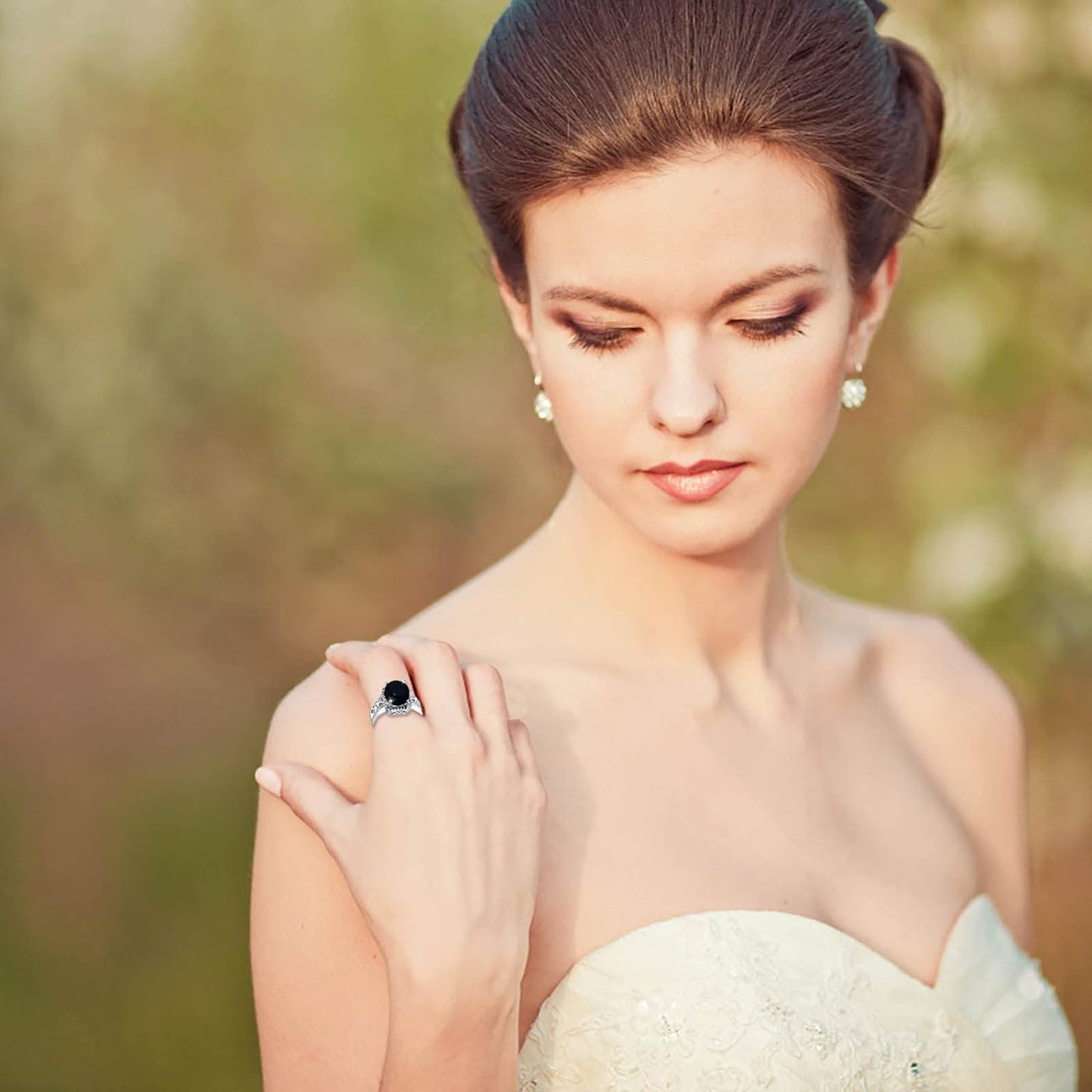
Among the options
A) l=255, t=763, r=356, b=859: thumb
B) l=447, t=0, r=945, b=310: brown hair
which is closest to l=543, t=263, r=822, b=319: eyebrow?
l=447, t=0, r=945, b=310: brown hair

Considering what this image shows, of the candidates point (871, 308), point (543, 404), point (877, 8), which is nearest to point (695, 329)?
point (543, 404)

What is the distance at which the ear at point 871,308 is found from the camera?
199cm

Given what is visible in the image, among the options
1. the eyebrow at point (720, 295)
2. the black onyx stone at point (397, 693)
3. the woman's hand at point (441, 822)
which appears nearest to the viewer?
the woman's hand at point (441, 822)

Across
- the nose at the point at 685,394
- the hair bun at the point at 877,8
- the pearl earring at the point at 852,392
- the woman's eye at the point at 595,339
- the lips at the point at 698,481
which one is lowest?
the lips at the point at 698,481

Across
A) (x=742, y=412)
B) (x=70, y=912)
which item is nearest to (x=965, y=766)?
(x=742, y=412)

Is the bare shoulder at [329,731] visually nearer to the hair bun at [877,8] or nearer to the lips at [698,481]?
the lips at [698,481]

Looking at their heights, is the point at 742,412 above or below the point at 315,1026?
above

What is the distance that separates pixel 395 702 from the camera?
5.38ft

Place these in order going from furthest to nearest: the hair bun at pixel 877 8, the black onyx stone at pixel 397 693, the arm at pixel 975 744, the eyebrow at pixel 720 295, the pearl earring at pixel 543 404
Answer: the arm at pixel 975 744 < the hair bun at pixel 877 8 < the pearl earring at pixel 543 404 < the eyebrow at pixel 720 295 < the black onyx stone at pixel 397 693

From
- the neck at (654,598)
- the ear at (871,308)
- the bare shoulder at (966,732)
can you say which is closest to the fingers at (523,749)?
the neck at (654,598)

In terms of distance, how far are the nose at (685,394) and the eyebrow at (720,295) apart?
2.1 inches

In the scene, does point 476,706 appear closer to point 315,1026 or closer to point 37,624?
point 315,1026

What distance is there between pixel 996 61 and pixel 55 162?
208cm

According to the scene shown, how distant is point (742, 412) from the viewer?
71.0 inches
